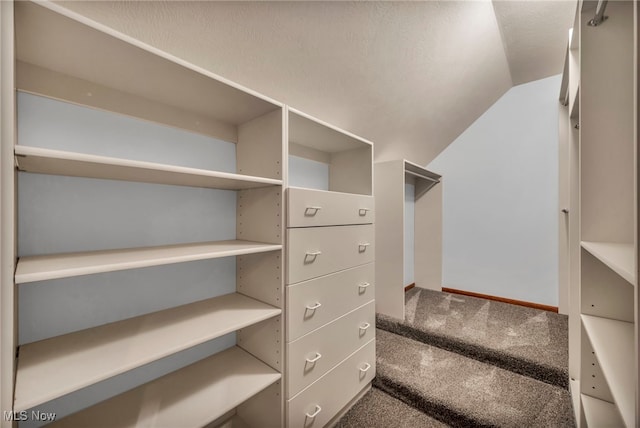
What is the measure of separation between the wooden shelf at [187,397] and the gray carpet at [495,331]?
1.36 m

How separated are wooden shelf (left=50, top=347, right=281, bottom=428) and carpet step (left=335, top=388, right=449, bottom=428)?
0.62 m

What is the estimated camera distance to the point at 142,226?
107 cm

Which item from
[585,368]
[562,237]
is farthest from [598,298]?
[562,237]

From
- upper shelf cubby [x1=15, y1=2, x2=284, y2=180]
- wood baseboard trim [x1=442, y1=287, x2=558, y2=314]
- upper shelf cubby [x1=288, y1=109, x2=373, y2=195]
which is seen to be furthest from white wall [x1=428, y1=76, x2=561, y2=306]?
upper shelf cubby [x1=15, y1=2, x2=284, y2=180]

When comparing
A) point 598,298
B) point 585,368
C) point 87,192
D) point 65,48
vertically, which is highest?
point 65,48

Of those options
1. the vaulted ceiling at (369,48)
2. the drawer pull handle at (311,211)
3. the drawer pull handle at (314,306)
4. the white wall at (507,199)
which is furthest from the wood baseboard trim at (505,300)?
the drawer pull handle at (311,211)

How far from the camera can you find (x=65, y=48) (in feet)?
2.43

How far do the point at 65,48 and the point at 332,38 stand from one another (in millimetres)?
1070

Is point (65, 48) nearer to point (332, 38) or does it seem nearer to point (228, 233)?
point (228, 233)

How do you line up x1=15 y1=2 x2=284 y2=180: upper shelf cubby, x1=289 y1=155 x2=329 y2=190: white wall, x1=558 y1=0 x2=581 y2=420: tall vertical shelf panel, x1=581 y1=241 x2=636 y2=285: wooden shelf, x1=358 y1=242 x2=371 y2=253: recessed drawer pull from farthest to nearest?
x1=289 y1=155 x2=329 y2=190: white wall → x1=358 y1=242 x2=371 y2=253: recessed drawer pull → x1=558 y1=0 x2=581 y2=420: tall vertical shelf panel → x1=15 y1=2 x2=284 y2=180: upper shelf cubby → x1=581 y1=241 x2=636 y2=285: wooden shelf

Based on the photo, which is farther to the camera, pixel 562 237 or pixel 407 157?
pixel 407 157

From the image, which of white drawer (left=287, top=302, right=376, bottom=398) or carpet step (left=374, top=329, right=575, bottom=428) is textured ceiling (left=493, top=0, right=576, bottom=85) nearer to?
white drawer (left=287, top=302, right=376, bottom=398)

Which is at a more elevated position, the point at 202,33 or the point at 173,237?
the point at 202,33

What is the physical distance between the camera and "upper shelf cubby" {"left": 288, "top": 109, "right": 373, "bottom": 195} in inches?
60.0
